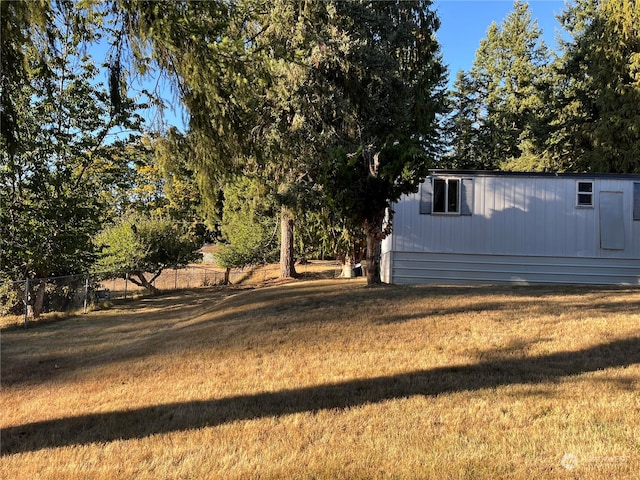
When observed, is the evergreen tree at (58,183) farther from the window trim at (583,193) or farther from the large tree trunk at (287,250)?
the window trim at (583,193)

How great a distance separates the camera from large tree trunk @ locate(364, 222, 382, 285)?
12633 mm

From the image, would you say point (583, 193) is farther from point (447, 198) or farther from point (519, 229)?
point (447, 198)

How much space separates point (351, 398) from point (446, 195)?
1080cm

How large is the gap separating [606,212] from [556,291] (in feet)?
12.4

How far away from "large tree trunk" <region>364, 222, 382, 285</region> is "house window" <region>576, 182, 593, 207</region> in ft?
20.5

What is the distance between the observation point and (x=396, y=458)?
3.57 m

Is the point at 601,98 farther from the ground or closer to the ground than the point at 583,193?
farther from the ground

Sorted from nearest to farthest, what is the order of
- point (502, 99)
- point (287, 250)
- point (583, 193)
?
point (583, 193) → point (287, 250) → point (502, 99)

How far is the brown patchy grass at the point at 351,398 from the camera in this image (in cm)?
361

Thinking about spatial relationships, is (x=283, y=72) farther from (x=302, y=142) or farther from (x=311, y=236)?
(x=311, y=236)

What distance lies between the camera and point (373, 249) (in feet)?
42.4

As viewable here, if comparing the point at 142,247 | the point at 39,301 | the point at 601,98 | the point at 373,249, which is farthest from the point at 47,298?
the point at 601,98

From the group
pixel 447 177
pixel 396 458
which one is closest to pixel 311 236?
pixel 447 177

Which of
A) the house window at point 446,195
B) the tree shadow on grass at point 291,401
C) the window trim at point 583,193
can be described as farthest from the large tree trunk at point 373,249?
the tree shadow on grass at point 291,401
